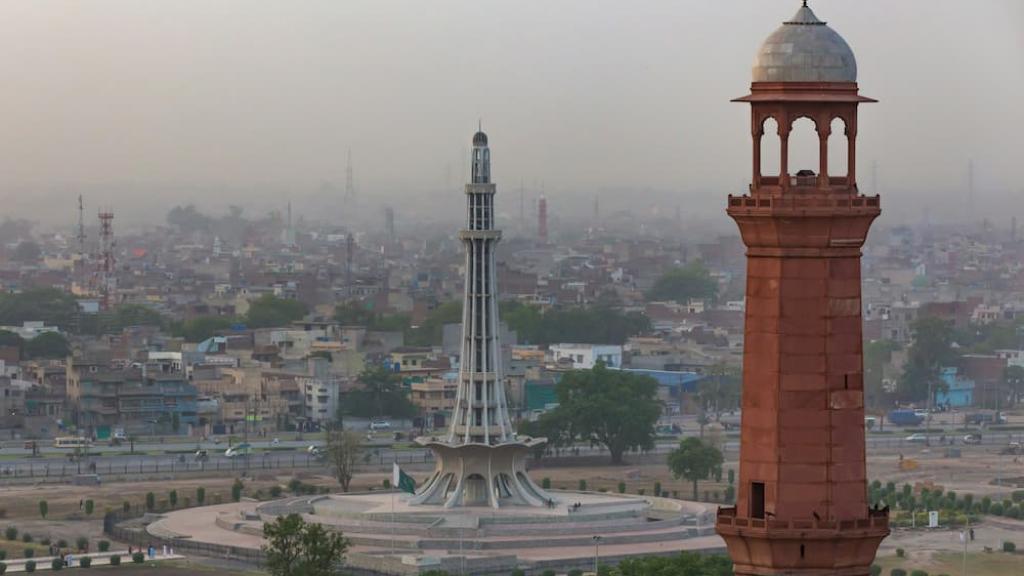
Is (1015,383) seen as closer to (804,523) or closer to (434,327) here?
(434,327)

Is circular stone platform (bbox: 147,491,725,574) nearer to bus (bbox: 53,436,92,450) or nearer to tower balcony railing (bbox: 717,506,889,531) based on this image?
bus (bbox: 53,436,92,450)

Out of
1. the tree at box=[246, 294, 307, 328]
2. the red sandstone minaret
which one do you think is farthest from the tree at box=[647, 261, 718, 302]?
the red sandstone minaret

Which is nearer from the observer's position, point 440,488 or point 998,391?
point 440,488

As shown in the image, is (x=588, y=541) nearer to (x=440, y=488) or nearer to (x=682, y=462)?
(x=440, y=488)

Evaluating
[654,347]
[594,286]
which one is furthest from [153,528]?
[594,286]

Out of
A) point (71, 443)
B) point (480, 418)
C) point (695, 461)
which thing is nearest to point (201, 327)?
point (71, 443)

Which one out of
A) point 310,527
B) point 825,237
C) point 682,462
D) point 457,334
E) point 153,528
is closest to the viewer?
point 825,237
